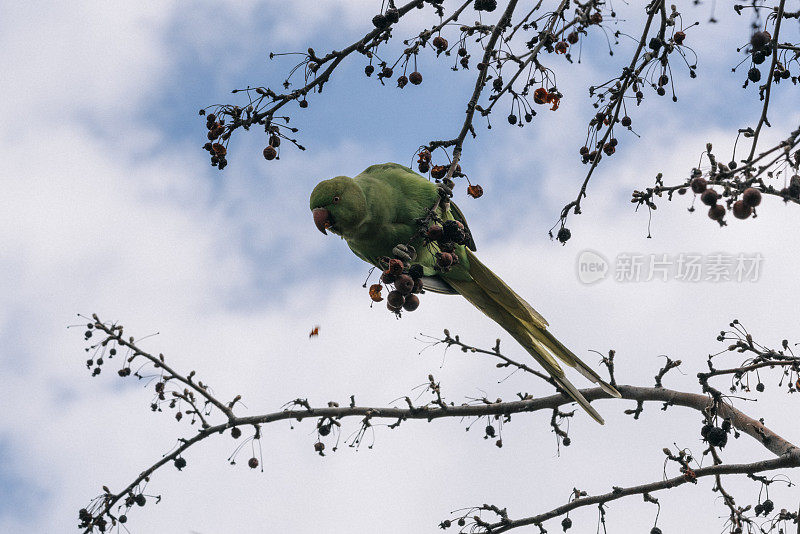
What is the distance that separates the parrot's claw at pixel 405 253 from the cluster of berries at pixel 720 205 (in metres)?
1.15

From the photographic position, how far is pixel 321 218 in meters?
3.62

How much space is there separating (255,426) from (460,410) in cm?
131

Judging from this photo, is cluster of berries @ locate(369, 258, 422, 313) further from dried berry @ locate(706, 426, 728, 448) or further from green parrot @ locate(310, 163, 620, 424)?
dried berry @ locate(706, 426, 728, 448)

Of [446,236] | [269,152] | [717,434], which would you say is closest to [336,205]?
[269,152]

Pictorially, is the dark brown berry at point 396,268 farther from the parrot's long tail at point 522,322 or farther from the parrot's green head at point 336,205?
the parrot's long tail at point 522,322

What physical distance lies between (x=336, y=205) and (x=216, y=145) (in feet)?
2.30

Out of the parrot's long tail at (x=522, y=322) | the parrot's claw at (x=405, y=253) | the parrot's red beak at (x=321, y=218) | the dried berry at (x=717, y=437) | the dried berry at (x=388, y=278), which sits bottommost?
the dried berry at (x=717, y=437)

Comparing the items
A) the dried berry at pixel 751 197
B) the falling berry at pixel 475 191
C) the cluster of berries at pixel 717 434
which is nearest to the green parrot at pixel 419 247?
the falling berry at pixel 475 191

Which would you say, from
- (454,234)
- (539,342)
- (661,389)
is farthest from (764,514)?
(454,234)

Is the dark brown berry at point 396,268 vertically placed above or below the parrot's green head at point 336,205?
below

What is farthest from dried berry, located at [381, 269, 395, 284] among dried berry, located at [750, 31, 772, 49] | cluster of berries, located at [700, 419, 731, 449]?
cluster of berries, located at [700, 419, 731, 449]

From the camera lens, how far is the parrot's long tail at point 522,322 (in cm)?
414

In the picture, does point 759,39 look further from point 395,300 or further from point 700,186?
point 395,300

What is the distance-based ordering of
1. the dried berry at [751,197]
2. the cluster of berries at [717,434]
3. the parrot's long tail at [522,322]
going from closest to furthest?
the dried berry at [751,197]
the cluster of berries at [717,434]
the parrot's long tail at [522,322]
